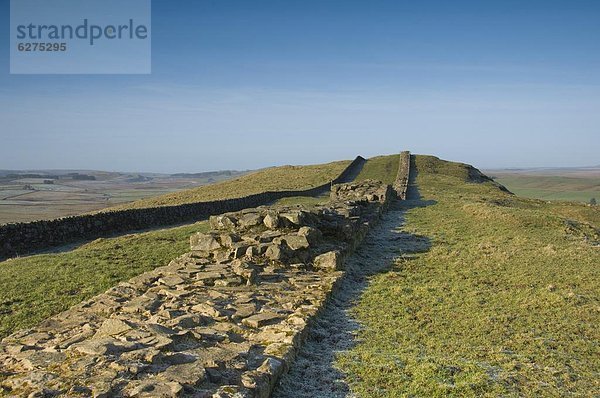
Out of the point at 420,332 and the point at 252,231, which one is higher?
the point at 252,231

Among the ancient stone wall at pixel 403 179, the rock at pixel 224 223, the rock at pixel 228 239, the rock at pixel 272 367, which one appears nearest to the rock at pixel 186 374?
the rock at pixel 272 367

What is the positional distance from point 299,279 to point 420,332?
3562mm

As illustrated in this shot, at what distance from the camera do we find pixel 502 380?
263 inches

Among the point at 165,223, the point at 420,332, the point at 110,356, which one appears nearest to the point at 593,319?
the point at 420,332

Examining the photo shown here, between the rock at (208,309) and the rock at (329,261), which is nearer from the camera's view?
the rock at (208,309)

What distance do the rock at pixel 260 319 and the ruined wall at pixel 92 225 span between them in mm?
14077

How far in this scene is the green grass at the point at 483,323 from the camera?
6.65 metres

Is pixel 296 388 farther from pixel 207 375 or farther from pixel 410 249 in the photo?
pixel 410 249

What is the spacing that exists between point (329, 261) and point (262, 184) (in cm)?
4309

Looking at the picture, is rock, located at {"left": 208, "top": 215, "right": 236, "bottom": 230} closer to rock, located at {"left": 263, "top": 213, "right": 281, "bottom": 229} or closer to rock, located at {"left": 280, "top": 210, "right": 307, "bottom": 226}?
rock, located at {"left": 263, "top": 213, "right": 281, "bottom": 229}

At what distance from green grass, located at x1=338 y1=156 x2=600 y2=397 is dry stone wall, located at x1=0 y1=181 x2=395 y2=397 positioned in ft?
4.24

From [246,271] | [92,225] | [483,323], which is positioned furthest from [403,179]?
[483,323]

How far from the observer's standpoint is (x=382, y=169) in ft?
212

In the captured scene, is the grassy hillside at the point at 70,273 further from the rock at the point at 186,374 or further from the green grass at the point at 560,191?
the green grass at the point at 560,191
